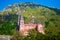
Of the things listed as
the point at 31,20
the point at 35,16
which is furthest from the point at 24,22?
the point at 35,16

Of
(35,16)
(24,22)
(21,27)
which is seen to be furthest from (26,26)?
(35,16)

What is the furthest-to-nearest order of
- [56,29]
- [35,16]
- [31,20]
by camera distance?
[35,16], [31,20], [56,29]

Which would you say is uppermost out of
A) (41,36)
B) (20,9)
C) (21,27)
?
(20,9)

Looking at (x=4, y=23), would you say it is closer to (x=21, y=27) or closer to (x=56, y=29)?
(x=21, y=27)

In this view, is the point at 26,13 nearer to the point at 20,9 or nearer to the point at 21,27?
the point at 20,9

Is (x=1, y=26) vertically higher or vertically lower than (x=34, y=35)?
higher

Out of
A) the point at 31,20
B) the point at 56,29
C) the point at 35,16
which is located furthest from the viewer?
the point at 35,16

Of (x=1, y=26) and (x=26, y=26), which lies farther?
(x=1, y=26)
